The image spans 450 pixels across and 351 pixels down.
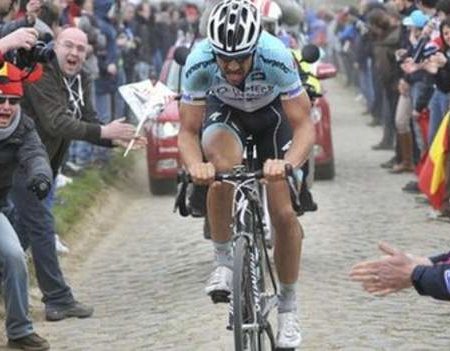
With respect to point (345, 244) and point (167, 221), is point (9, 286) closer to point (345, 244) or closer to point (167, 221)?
point (345, 244)

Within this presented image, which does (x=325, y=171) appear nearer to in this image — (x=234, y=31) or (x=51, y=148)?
(x=51, y=148)

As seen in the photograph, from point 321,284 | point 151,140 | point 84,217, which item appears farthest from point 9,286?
point 151,140

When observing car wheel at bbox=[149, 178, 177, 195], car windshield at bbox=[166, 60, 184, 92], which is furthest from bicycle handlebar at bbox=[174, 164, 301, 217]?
car windshield at bbox=[166, 60, 184, 92]

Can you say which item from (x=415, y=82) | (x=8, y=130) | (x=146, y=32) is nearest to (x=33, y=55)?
(x=8, y=130)

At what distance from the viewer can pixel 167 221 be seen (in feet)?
48.2

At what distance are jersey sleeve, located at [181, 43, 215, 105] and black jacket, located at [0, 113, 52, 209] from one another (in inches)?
38.3

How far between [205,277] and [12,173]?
2821mm

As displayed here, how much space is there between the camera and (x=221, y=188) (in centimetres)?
788

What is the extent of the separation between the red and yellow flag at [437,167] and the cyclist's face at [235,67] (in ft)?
17.5

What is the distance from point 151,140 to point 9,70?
787 centimetres

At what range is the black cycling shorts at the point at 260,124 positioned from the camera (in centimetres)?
816

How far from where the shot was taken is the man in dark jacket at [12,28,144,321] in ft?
31.6

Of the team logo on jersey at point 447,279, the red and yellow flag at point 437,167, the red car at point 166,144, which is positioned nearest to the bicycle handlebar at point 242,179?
the team logo on jersey at point 447,279

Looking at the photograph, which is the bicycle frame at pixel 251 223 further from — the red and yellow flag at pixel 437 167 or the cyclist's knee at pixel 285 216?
the red and yellow flag at pixel 437 167
